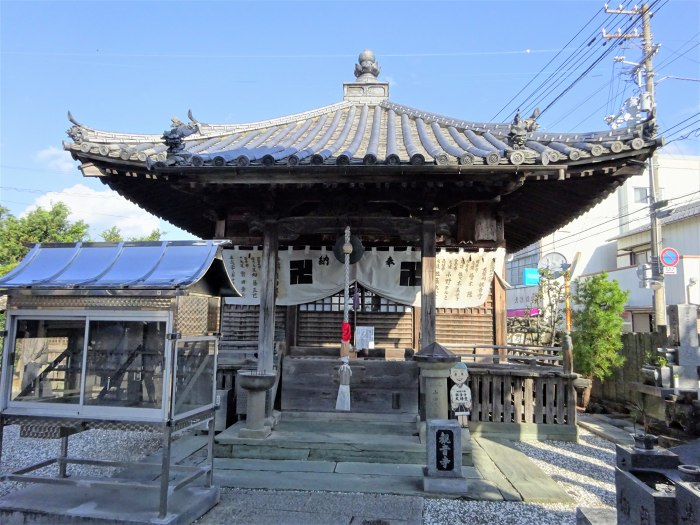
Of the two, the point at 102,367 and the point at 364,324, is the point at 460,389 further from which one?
the point at 102,367

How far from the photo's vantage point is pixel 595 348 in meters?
13.3

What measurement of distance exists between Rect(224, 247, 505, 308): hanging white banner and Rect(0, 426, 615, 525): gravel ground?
2.98 m

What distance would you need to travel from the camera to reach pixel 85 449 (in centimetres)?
806

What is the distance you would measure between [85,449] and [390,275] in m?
6.43

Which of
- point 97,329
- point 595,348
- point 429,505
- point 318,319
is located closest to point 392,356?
point 318,319

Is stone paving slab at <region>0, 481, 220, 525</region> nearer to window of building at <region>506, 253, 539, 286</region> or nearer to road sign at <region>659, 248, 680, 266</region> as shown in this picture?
road sign at <region>659, 248, 680, 266</region>

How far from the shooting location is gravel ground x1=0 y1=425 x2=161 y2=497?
6.85m


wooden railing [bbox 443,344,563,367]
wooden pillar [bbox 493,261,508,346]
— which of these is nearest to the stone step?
wooden railing [bbox 443,344,563,367]

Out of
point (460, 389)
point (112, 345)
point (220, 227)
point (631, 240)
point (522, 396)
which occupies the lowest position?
point (522, 396)

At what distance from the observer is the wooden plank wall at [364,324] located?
9625mm

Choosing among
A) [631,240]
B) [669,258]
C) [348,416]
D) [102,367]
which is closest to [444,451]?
[348,416]

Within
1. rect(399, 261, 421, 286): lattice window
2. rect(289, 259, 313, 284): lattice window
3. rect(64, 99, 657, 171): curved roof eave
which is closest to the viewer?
rect(64, 99, 657, 171): curved roof eave

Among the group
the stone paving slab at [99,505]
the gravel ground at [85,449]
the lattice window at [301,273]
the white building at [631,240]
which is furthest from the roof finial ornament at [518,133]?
the white building at [631,240]

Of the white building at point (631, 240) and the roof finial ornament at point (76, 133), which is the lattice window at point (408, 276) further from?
the white building at point (631, 240)
